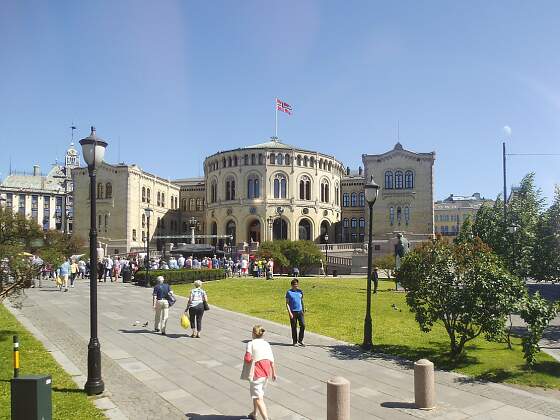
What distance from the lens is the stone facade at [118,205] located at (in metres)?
71.9

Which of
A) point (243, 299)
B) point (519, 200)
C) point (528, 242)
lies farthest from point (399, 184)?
point (243, 299)

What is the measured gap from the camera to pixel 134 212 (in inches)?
2884

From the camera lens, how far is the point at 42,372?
34.8 feet

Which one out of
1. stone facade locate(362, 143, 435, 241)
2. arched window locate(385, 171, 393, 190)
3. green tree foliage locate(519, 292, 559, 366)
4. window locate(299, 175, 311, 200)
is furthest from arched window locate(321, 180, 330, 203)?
green tree foliage locate(519, 292, 559, 366)

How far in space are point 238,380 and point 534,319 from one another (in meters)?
7.09

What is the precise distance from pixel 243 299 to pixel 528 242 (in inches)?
741

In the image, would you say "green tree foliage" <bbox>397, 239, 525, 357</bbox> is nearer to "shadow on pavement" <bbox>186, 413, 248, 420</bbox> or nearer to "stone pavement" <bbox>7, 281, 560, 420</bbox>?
"stone pavement" <bbox>7, 281, 560, 420</bbox>

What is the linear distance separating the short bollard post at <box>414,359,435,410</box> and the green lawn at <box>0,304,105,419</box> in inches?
224

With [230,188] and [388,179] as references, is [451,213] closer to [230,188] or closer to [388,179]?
[388,179]


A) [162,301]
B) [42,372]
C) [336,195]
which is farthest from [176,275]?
[336,195]

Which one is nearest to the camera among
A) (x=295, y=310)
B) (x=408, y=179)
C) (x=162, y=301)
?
(x=295, y=310)

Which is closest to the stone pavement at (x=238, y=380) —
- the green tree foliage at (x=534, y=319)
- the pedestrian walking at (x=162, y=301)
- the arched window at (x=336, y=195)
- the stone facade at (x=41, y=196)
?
the pedestrian walking at (x=162, y=301)

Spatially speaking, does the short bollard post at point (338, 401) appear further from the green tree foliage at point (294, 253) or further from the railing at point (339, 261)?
the railing at point (339, 261)

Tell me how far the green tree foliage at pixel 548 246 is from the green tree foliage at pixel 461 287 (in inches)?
561
